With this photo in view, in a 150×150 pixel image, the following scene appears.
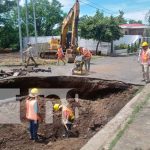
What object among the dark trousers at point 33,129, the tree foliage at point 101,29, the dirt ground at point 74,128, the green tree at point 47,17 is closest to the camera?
the dirt ground at point 74,128

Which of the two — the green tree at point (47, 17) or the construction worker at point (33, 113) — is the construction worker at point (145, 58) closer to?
the construction worker at point (33, 113)

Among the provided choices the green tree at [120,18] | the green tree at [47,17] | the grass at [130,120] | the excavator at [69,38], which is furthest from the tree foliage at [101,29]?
the grass at [130,120]

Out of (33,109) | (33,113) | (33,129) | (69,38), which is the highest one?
(69,38)

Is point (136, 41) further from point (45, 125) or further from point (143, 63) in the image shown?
point (45, 125)

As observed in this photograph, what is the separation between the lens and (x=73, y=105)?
1642 centimetres

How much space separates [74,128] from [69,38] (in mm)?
21336

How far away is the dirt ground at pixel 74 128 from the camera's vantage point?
11.1 metres

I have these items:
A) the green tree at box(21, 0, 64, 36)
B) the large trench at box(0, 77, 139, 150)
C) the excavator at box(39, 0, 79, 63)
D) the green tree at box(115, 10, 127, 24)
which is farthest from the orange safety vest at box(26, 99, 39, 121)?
the green tree at box(21, 0, 64, 36)

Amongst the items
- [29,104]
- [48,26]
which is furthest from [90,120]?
[48,26]

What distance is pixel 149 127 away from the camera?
9539 mm

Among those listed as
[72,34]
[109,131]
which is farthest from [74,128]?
[72,34]

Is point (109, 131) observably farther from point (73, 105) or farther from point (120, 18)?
point (120, 18)

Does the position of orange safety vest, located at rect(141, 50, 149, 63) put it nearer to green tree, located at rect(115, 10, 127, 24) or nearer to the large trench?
the large trench

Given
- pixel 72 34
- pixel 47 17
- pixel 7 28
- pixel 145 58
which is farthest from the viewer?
pixel 47 17
